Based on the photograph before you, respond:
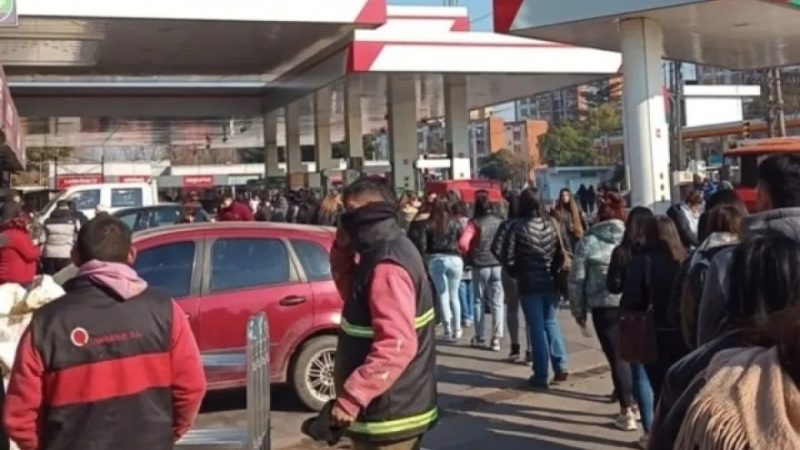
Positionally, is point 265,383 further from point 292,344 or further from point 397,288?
point 292,344

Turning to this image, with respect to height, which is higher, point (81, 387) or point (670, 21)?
point (670, 21)

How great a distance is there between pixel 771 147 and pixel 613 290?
10718mm

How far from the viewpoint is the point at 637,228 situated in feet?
24.1

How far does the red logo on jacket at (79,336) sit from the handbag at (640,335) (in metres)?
4.14

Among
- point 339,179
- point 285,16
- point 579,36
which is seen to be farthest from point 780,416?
Result: point 339,179

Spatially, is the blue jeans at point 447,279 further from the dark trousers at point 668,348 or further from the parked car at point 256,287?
the dark trousers at point 668,348

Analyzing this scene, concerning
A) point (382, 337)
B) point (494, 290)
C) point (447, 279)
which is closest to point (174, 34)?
point (447, 279)

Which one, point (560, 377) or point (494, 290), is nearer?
point (560, 377)

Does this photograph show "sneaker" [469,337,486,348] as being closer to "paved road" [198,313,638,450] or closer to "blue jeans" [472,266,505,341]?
"blue jeans" [472,266,505,341]

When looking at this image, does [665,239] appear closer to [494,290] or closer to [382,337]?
[382,337]

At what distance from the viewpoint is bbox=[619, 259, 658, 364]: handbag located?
6766 mm

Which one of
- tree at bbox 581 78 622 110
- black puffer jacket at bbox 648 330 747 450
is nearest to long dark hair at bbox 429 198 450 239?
black puffer jacket at bbox 648 330 747 450

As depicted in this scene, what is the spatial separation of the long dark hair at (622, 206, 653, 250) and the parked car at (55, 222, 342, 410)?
9.20 feet

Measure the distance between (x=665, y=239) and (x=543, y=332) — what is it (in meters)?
2.85
